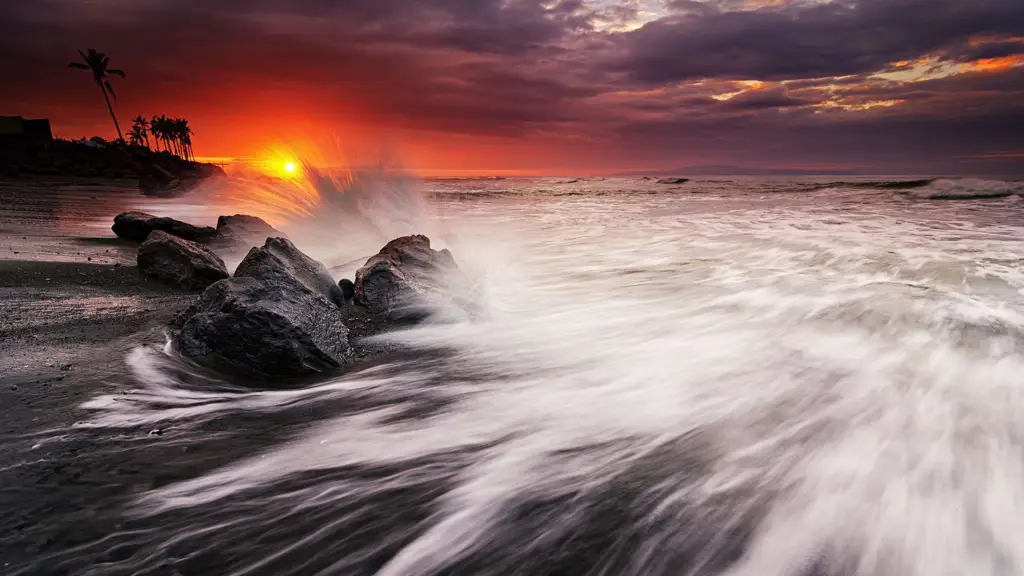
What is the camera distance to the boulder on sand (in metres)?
4.05

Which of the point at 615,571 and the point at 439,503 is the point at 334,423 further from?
the point at 615,571

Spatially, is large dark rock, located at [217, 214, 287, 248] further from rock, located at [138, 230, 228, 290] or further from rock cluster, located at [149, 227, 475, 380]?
rock cluster, located at [149, 227, 475, 380]

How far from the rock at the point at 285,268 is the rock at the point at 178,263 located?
1.41 meters

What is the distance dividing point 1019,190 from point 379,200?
127ft

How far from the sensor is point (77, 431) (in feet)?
9.86

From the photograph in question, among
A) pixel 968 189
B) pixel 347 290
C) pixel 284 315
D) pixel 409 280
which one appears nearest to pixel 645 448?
pixel 284 315

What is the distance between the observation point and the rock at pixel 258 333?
4.05m

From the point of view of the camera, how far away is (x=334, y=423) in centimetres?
Answer: 352

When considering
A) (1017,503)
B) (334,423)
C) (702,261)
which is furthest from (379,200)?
(1017,503)

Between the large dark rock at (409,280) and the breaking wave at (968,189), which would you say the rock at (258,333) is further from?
the breaking wave at (968,189)

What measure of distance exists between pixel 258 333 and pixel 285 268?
97cm

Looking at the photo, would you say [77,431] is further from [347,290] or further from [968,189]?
[968,189]

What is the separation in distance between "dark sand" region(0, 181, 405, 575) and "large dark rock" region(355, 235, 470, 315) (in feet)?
0.95

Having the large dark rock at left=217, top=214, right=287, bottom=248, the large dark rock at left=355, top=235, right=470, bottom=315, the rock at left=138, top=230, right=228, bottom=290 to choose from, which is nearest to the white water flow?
the large dark rock at left=355, top=235, right=470, bottom=315
